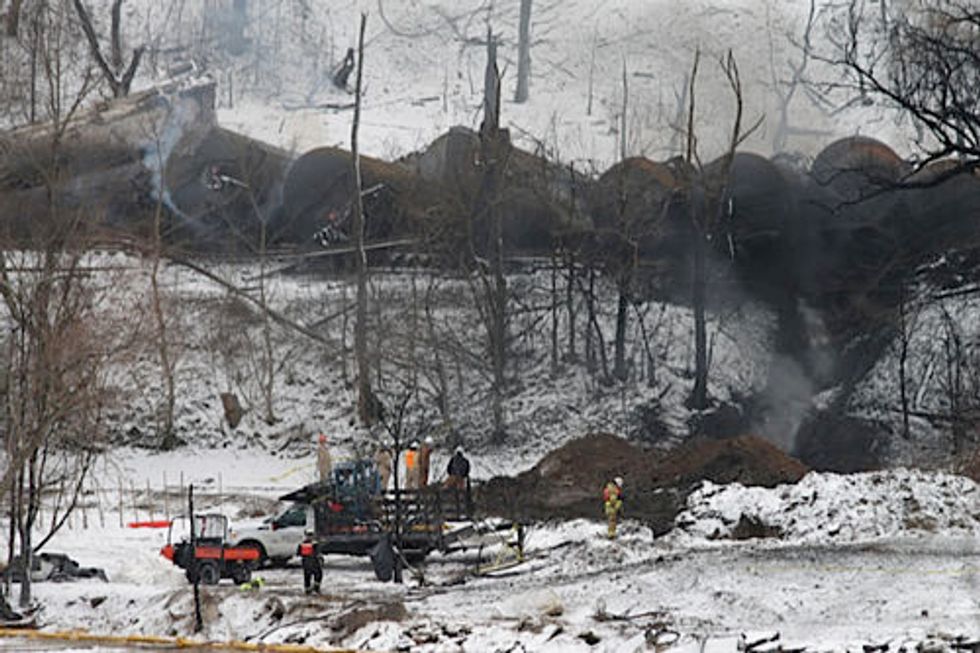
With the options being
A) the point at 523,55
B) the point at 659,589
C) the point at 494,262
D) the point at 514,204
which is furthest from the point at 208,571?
the point at 523,55

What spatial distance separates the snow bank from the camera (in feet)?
76.0

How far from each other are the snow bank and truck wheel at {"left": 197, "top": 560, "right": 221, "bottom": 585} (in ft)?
27.1

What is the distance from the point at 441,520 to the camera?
80.6 feet

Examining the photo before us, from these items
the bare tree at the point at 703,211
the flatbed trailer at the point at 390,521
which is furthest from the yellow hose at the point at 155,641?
the bare tree at the point at 703,211

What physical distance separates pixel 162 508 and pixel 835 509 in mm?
16174

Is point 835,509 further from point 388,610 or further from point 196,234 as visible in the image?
point 196,234

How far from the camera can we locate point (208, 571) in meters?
23.9

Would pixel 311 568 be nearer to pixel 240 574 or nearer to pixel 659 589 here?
pixel 240 574

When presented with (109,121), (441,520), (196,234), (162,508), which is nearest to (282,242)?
(196,234)

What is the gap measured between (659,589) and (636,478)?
10.4m

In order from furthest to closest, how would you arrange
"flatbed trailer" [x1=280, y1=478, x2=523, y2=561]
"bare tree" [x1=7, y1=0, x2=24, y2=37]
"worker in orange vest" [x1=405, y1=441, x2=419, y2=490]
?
"bare tree" [x1=7, y1=0, x2=24, y2=37], "worker in orange vest" [x1=405, y1=441, x2=419, y2=490], "flatbed trailer" [x1=280, y1=478, x2=523, y2=561]

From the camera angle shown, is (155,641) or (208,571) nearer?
(155,641)

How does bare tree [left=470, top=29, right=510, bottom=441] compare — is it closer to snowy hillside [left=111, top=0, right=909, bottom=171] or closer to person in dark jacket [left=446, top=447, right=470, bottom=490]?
person in dark jacket [left=446, top=447, right=470, bottom=490]

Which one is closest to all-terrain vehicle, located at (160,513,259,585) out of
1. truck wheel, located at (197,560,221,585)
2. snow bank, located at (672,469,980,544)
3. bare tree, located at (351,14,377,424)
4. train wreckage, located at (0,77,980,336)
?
truck wheel, located at (197,560,221,585)
